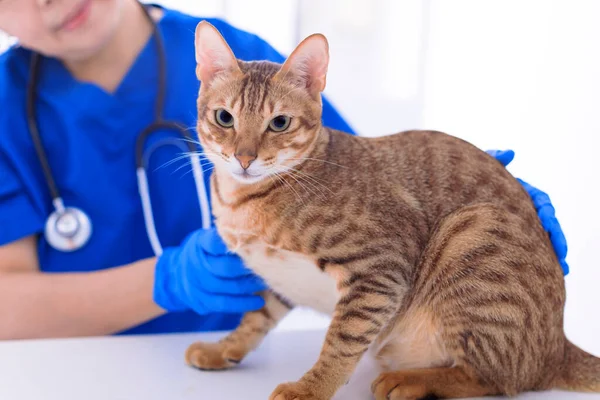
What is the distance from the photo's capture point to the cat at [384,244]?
0.79m

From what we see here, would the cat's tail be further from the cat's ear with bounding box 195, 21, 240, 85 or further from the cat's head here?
the cat's ear with bounding box 195, 21, 240, 85

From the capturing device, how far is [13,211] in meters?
1.22

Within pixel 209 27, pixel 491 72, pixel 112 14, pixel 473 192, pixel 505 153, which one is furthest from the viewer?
pixel 112 14

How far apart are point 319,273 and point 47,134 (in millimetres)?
814

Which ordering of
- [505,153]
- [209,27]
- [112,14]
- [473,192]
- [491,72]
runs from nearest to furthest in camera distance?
[209,27], [473,192], [505,153], [491,72], [112,14]

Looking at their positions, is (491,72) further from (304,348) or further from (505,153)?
(304,348)

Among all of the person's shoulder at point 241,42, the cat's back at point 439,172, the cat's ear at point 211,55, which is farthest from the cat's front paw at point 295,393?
the person's shoulder at point 241,42

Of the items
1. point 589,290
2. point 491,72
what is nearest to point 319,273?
point 491,72

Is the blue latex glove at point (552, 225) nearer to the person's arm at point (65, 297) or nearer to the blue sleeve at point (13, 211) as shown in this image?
the person's arm at point (65, 297)

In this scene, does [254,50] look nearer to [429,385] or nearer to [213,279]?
[213,279]

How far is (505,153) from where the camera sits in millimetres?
1020

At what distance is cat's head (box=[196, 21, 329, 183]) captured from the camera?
789 mm

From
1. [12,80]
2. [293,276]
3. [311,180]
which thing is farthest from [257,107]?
[12,80]

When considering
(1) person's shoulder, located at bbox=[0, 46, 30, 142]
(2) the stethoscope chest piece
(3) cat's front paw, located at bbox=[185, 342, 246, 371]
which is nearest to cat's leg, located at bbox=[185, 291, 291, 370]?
(3) cat's front paw, located at bbox=[185, 342, 246, 371]
